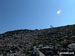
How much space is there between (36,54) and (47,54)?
314 cm

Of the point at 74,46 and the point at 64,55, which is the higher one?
the point at 74,46

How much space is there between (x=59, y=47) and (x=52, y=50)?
1492mm

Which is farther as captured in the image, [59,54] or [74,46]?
[59,54]

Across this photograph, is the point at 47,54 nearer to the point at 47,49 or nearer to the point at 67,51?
the point at 47,49

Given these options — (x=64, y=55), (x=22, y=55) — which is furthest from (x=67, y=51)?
(x=22, y=55)

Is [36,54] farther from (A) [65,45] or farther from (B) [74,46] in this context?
(A) [65,45]

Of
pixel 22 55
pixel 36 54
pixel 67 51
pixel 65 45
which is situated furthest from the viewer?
pixel 65 45

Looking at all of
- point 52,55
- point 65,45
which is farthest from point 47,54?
point 65,45

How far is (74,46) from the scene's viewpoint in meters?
16.5

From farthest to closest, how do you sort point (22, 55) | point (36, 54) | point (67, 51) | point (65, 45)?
1. point (65, 45)
2. point (22, 55)
3. point (67, 51)
4. point (36, 54)

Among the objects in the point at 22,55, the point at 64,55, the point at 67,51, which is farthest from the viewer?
the point at 22,55

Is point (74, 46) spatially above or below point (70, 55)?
above

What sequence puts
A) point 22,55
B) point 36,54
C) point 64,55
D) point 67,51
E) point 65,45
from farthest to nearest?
point 65,45 → point 22,55 → point 67,51 → point 64,55 → point 36,54

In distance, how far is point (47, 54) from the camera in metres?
19.3
